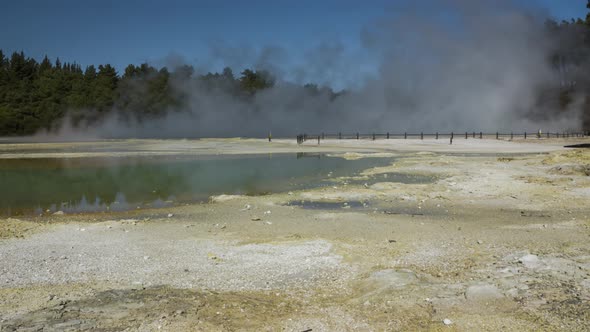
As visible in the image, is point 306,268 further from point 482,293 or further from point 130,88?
point 130,88

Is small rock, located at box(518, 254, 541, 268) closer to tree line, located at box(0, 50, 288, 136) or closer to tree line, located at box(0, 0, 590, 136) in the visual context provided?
tree line, located at box(0, 0, 590, 136)

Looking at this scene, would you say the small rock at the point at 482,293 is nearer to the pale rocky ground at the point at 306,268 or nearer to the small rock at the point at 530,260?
the pale rocky ground at the point at 306,268

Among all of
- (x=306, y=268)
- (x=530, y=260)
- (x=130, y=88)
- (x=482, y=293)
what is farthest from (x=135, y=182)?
(x=130, y=88)

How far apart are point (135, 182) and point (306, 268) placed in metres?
21.2

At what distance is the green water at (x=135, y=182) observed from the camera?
70.9 ft

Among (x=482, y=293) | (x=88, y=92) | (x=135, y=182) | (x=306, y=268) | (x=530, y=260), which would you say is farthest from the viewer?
(x=88, y=92)

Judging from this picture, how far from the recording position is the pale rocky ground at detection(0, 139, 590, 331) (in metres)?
7.46

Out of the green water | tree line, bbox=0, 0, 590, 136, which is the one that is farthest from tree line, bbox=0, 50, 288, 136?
the green water

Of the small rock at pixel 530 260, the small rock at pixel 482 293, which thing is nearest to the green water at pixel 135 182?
the small rock at pixel 530 260

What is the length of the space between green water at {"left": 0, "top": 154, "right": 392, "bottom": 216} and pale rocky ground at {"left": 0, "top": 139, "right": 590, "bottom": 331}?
11.7 feet

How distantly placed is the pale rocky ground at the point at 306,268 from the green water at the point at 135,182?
358 centimetres

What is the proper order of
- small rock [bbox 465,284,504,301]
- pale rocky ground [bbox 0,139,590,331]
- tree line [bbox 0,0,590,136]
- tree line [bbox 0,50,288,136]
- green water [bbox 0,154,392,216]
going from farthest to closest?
1. tree line [bbox 0,50,288,136]
2. tree line [bbox 0,0,590,136]
3. green water [bbox 0,154,392,216]
4. small rock [bbox 465,284,504,301]
5. pale rocky ground [bbox 0,139,590,331]

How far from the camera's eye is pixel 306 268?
10.1 m

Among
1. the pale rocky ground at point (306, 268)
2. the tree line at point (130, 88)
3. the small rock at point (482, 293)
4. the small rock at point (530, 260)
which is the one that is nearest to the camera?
the pale rocky ground at point (306, 268)
